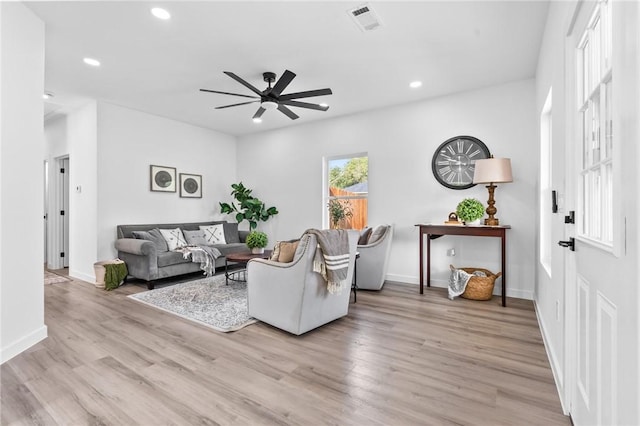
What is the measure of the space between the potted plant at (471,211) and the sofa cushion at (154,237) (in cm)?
426

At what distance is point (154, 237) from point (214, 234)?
43.0 inches

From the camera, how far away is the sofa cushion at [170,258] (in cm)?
445

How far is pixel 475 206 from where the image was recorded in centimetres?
388

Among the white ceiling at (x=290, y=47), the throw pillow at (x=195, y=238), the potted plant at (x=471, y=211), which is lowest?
the throw pillow at (x=195, y=238)

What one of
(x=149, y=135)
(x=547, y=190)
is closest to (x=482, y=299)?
(x=547, y=190)

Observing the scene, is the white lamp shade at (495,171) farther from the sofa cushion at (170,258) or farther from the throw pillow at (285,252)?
the sofa cushion at (170,258)

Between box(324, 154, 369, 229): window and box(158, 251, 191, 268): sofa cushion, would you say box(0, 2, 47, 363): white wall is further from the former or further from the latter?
box(324, 154, 369, 229): window

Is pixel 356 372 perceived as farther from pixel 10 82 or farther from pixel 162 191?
pixel 162 191

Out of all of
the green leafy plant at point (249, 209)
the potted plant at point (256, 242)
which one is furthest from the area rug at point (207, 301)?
the green leafy plant at point (249, 209)

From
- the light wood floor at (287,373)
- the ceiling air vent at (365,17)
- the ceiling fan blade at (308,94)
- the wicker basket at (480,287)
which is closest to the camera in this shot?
the light wood floor at (287,373)

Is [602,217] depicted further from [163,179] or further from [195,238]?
[163,179]

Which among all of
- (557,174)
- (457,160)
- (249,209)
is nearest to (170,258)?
(249,209)

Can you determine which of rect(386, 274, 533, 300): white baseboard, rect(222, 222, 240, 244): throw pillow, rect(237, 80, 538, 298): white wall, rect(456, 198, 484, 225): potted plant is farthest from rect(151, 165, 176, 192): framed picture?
rect(456, 198, 484, 225): potted plant

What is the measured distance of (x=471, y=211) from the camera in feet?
12.7
